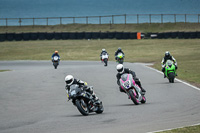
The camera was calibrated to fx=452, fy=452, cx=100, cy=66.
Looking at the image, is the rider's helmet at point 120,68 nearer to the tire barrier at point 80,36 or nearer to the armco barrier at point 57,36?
the tire barrier at point 80,36

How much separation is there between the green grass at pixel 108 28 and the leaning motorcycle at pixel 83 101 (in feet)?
183

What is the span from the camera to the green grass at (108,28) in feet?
220

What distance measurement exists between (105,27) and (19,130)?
63.5 m

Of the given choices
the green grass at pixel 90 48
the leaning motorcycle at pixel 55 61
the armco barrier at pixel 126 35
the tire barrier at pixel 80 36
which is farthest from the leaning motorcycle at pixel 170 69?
the armco barrier at pixel 126 35

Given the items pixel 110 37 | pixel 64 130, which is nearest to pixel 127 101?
pixel 64 130

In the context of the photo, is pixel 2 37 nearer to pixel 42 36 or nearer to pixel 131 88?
pixel 42 36

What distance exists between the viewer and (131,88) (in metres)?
12.6

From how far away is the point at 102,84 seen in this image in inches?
780

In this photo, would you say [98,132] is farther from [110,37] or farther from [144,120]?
[110,37]

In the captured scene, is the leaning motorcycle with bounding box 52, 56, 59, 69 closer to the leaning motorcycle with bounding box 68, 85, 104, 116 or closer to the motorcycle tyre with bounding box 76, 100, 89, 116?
the leaning motorcycle with bounding box 68, 85, 104, 116

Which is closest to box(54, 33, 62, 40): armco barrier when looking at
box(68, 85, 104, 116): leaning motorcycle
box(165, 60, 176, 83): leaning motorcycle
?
box(165, 60, 176, 83): leaning motorcycle

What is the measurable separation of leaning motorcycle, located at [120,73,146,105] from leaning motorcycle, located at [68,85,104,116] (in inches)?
55.2

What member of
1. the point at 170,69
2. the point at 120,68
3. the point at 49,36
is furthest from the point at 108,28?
the point at 120,68

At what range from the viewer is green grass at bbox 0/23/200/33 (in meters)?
67.1
